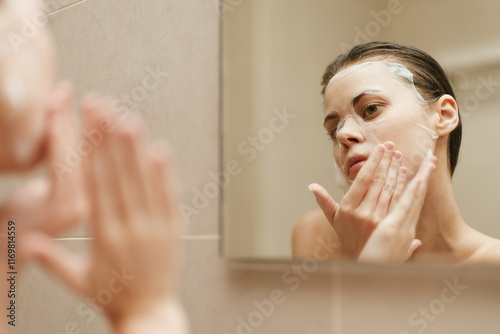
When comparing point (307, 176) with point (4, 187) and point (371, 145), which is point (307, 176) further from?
point (4, 187)

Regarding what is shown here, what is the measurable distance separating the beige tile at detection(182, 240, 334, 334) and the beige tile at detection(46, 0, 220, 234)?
0.06 meters

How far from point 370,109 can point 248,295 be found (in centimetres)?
29

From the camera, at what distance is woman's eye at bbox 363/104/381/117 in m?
0.60

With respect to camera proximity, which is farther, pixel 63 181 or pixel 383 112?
pixel 383 112

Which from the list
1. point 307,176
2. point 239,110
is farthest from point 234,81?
point 307,176

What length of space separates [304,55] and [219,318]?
1.20 feet

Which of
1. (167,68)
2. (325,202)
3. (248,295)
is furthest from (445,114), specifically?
(167,68)

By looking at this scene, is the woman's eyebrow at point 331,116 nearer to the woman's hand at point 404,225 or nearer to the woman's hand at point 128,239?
the woman's hand at point 404,225

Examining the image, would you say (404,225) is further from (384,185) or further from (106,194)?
(106,194)

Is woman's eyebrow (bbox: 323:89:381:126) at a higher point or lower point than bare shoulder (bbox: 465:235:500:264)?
higher

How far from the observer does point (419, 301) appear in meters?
0.57

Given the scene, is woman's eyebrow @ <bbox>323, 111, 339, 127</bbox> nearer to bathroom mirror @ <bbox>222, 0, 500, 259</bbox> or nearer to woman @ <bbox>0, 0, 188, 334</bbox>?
bathroom mirror @ <bbox>222, 0, 500, 259</bbox>

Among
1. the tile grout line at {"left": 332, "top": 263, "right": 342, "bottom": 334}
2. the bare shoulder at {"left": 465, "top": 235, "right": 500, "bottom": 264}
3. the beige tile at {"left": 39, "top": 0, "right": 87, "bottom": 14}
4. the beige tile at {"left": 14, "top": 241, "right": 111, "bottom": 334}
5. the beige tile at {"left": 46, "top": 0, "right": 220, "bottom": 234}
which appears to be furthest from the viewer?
the beige tile at {"left": 39, "top": 0, "right": 87, "bottom": 14}

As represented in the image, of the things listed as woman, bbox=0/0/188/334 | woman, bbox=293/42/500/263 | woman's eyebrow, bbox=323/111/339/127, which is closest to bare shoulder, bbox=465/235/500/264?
woman, bbox=293/42/500/263
